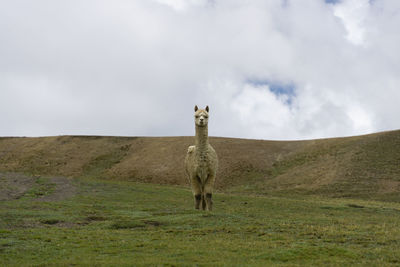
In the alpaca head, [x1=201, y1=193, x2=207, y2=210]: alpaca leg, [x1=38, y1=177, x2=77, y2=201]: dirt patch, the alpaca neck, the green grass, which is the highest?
the alpaca head

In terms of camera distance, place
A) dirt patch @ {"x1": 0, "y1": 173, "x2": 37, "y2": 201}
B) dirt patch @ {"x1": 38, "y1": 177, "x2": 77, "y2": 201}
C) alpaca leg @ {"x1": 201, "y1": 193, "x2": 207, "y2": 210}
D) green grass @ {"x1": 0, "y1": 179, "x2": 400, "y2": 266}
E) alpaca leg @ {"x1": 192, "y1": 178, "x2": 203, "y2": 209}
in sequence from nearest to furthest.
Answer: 1. green grass @ {"x1": 0, "y1": 179, "x2": 400, "y2": 266}
2. alpaca leg @ {"x1": 192, "y1": 178, "x2": 203, "y2": 209}
3. alpaca leg @ {"x1": 201, "y1": 193, "x2": 207, "y2": 210}
4. dirt patch @ {"x1": 38, "y1": 177, "x2": 77, "y2": 201}
5. dirt patch @ {"x1": 0, "y1": 173, "x2": 37, "y2": 201}

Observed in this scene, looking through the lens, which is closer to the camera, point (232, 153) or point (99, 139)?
point (232, 153)

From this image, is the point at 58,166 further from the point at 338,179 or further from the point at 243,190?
the point at 338,179

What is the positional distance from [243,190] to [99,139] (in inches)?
1351

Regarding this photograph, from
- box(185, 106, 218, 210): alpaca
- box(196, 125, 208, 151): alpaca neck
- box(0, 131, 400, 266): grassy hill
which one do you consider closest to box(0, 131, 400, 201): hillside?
box(0, 131, 400, 266): grassy hill

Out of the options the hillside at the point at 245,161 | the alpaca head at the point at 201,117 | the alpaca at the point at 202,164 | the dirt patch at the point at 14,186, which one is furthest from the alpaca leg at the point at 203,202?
the hillside at the point at 245,161

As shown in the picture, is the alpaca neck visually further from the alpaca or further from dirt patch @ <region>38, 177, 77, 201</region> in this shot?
dirt patch @ <region>38, 177, 77, 201</region>

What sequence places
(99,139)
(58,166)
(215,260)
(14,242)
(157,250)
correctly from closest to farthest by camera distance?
1. (215,260)
2. (157,250)
3. (14,242)
4. (58,166)
5. (99,139)

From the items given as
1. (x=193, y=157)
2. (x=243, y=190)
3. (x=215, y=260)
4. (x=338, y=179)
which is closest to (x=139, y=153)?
(x=243, y=190)

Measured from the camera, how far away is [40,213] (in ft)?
64.7

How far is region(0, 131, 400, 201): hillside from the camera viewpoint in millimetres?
45250

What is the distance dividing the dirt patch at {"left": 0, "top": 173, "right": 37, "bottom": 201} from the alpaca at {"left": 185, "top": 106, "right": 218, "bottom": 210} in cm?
1367

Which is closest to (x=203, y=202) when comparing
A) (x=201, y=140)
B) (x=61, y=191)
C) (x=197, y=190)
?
(x=197, y=190)

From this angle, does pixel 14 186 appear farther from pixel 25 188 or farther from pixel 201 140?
pixel 201 140
